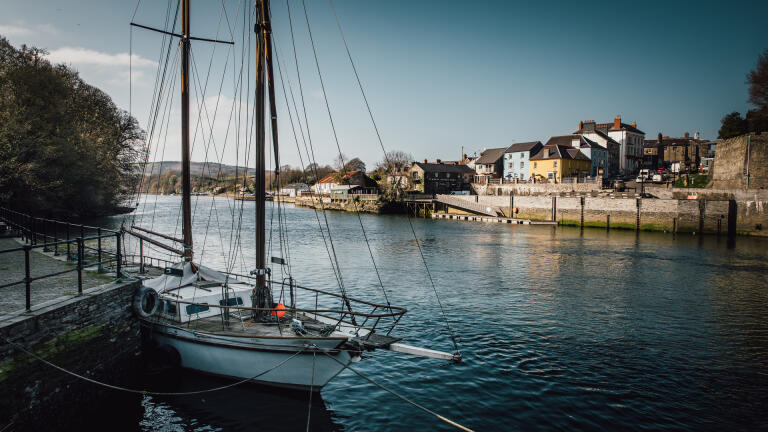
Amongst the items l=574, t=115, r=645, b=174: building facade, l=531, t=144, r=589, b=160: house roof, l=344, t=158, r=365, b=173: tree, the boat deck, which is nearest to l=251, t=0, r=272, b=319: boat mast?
the boat deck

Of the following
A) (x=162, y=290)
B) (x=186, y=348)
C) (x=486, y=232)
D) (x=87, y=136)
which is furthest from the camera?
(x=486, y=232)

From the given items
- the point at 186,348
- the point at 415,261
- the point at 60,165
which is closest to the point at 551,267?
the point at 415,261

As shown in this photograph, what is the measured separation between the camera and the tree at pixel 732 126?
57.5 m

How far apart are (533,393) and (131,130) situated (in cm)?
6895

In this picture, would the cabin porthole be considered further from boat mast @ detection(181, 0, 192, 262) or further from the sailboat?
boat mast @ detection(181, 0, 192, 262)

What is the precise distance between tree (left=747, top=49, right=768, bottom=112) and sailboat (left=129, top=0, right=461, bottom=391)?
67465 mm

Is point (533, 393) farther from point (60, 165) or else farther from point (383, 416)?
point (60, 165)

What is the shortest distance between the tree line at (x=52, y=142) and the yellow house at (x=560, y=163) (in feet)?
242

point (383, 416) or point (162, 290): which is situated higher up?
point (162, 290)

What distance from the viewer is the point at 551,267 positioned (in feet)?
98.6

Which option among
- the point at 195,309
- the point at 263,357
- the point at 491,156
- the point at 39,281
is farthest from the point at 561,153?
the point at 39,281

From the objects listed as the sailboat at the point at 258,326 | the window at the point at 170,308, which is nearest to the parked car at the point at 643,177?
the sailboat at the point at 258,326

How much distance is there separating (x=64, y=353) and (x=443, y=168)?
98.0 metres

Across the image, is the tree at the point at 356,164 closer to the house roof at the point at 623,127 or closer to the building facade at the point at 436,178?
the building facade at the point at 436,178
